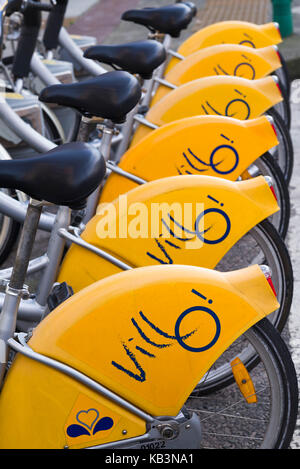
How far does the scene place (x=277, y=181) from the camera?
12.4 feet

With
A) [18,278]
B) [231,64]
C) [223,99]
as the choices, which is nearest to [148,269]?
[18,278]

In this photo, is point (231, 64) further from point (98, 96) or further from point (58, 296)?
point (58, 296)

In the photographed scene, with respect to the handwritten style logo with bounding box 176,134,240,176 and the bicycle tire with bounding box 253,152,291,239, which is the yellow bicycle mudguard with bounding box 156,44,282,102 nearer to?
the bicycle tire with bounding box 253,152,291,239

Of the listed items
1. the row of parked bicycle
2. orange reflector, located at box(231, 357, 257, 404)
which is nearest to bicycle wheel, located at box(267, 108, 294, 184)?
the row of parked bicycle

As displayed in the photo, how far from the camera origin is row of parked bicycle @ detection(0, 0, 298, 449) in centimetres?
227

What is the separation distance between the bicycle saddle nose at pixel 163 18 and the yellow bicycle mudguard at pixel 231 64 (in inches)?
11.3

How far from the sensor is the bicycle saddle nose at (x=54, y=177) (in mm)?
2133

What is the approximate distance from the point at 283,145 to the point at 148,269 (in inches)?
86.3

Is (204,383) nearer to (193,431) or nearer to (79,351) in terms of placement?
(193,431)

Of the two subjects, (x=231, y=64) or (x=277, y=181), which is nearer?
(x=277, y=181)

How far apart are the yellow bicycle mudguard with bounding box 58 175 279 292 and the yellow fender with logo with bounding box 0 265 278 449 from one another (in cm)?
58

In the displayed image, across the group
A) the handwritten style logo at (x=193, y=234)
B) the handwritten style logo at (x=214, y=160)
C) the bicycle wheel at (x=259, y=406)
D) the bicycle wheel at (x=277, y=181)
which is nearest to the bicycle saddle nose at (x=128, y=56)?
the handwritten style logo at (x=214, y=160)
